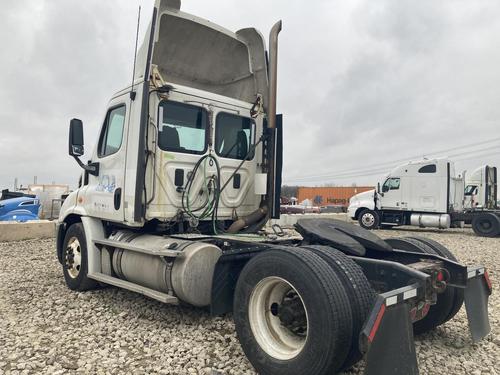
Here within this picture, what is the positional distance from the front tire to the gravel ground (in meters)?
0.14

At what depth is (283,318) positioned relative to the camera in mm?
3197

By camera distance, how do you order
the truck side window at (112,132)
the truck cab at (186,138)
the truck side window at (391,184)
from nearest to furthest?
the truck cab at (186,138), the truck side window at (112,132), the truck side window at (391,184)

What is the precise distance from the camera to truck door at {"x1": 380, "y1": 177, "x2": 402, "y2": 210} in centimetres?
1817

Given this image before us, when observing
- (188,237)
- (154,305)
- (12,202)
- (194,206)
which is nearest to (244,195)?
(194,206)

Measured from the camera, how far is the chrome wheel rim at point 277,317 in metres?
3.17

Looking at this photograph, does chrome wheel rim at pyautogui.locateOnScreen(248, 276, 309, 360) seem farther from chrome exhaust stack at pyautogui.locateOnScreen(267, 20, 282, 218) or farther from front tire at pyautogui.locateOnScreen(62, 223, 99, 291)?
front tire at pyautogui.locateOnScreen(62, 223, 99, 291)

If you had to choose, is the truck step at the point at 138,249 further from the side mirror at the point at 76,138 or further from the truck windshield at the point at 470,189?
the truck windshield at the point at 470,189

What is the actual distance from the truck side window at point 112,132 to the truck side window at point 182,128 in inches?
25.1

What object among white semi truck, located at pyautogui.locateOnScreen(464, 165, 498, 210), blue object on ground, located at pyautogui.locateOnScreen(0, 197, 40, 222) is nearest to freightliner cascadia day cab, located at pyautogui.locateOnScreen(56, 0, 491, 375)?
blue object on ground, located at pyautogui.locateOnScreen(0, 197, 40, 222)

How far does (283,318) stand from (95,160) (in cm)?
383

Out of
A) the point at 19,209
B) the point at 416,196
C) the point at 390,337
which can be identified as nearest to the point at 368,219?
the point at 416,196

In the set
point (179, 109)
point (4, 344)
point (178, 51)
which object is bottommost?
point (4, 344)

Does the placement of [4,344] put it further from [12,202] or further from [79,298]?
[12,202]

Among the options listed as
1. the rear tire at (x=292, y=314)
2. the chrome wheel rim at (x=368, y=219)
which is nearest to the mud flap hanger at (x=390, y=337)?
the rear tire at (x=292, y=314)
